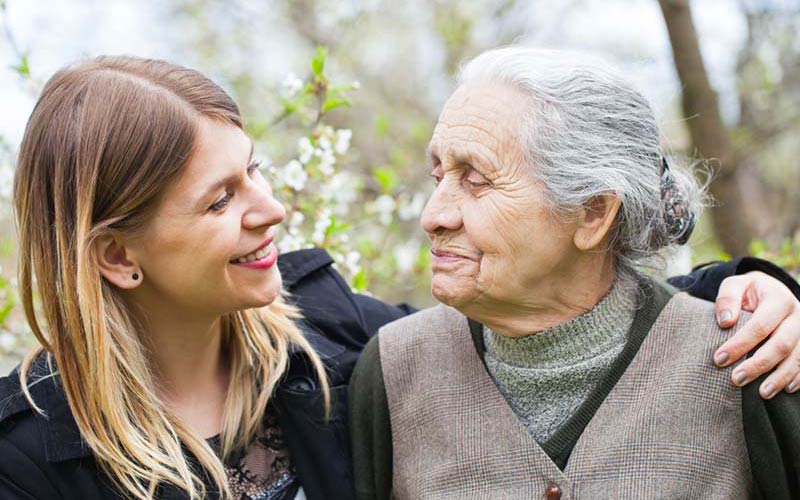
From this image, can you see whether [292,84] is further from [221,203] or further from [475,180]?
[475,180]

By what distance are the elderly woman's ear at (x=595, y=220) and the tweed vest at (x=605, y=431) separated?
24 centimetres

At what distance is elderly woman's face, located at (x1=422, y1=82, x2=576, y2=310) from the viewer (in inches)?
77.1

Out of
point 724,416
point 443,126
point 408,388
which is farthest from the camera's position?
point 408,388

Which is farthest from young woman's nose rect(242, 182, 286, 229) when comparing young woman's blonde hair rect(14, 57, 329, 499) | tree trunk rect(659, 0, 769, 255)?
tree trunk rect(659, 0, 769, 255)

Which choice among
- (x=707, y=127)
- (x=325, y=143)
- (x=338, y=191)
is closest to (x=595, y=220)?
(x=325, y=143)

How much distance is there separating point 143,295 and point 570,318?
3.30 feet

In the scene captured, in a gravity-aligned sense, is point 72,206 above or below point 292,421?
above

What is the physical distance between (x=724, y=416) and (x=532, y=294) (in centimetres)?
47

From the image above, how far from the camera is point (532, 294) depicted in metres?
2.02

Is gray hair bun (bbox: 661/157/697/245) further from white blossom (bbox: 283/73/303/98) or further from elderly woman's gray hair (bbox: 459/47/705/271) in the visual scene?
white blossom (bbox: 283/73/303/98)

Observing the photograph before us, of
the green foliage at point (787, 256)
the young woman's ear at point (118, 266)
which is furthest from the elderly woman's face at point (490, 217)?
the green foliage at point (787, 256)

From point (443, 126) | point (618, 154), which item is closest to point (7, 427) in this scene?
point (443, 126)

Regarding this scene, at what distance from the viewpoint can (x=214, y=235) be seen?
2.01m

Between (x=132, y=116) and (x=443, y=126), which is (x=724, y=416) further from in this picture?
(x=132, y=116)
